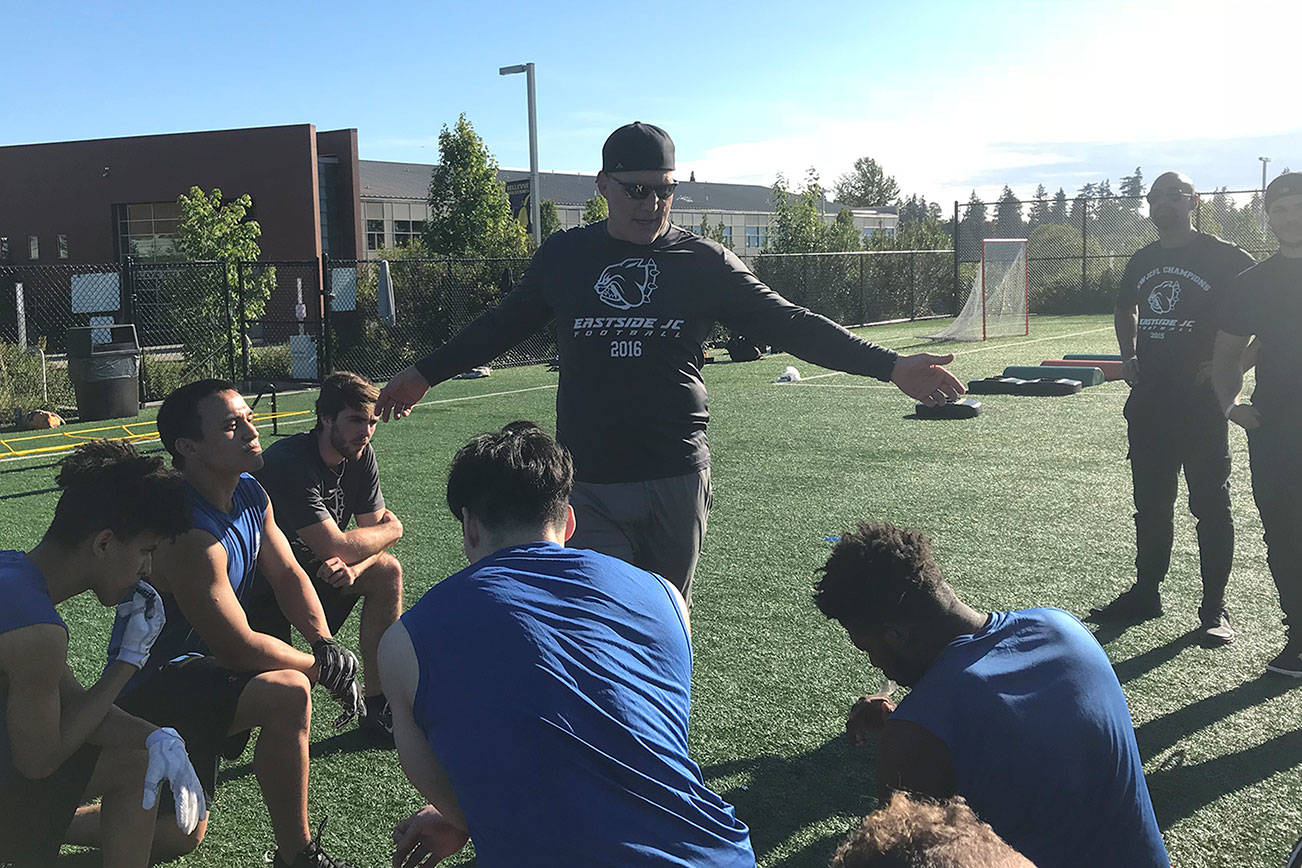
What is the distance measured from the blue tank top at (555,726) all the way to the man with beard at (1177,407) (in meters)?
4.11

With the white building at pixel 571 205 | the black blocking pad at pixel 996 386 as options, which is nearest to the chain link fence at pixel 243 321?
the black blocking pad at pixel 996 386

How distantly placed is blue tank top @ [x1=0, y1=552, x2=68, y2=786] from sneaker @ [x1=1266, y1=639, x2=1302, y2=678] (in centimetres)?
464

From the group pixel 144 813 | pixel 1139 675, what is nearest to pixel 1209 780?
pixel 1139 675

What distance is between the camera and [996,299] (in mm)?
24750

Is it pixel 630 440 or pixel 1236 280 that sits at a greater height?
pixel 1236 280

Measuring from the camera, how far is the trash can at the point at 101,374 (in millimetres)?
14836

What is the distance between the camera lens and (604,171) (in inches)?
146

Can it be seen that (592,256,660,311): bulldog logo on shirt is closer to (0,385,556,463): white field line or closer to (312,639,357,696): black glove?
(312,639,357,696): black glove

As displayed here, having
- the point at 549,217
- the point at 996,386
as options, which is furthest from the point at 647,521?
the point at 549,217

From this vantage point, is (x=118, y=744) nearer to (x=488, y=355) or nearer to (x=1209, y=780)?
(x=488, y=355)

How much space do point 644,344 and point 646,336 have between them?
0.03 m

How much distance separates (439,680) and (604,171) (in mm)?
2210

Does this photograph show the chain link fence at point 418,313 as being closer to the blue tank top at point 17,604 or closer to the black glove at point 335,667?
the black glove at point 335,667

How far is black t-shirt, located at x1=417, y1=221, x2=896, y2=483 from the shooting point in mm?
3756
